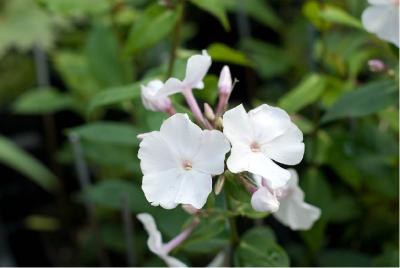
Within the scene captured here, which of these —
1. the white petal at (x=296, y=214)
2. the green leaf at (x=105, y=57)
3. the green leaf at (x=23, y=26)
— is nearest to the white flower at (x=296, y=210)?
the white petal at (x=296, y=214)

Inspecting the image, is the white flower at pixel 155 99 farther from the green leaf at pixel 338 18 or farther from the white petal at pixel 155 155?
the green leaf at pixel 338 18

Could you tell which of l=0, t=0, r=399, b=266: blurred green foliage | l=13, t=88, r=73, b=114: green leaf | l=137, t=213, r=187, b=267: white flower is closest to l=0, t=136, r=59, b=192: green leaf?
l=0, t=0, r=399, b=266: blurred green foliage

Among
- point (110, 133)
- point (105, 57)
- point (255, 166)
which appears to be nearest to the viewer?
point (255, 166)

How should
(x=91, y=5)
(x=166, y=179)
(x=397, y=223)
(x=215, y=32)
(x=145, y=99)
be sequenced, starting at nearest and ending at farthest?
1. (x=166, y=179)
2. (x=145, y=99)
3. (x=91, y=5)
4. (x=397, y=223)
5. (x=215, y=32)

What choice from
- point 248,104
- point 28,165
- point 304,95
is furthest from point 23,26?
point 304,95

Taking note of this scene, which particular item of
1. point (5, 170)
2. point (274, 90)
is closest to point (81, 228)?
point (5, 170)

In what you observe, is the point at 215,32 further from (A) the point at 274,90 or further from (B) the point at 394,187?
(B) the point at 394,187

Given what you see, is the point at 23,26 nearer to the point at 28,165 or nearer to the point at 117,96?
Answer: the point at 28,165

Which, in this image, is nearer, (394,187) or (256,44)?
(394,187)
